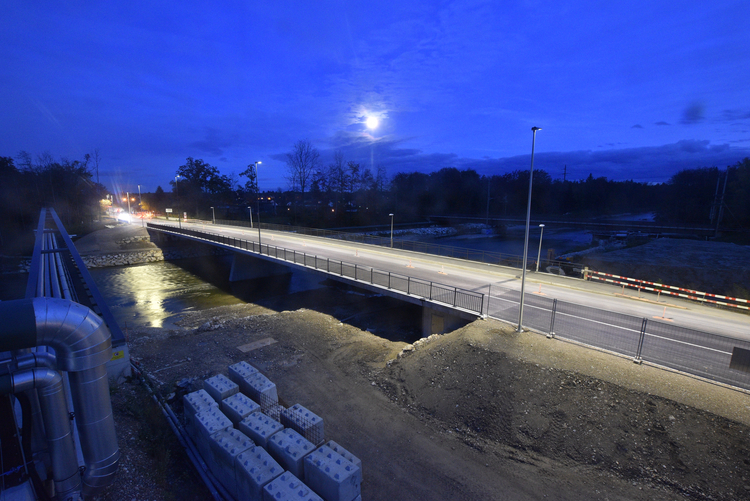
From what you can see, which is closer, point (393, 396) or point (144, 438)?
point (144, 438)

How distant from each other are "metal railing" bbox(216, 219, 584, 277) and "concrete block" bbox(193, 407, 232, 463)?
2062cm

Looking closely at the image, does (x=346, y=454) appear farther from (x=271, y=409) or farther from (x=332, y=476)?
(x=271, y=409)

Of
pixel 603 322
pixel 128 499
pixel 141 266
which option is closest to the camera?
pixel 128 499

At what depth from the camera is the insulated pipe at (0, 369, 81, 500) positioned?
4.05 m

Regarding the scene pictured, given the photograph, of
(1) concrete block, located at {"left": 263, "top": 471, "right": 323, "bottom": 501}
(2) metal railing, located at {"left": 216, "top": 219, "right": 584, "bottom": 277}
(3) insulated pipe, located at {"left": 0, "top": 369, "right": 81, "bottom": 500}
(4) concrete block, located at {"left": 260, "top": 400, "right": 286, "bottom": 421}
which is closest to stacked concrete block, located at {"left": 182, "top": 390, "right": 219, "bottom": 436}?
(4) concrete block, located at {"left": 260, "top": 400, "right": 286, "bottom": 421}

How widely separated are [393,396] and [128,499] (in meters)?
7.47

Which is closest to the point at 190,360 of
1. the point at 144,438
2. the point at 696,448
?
the point at 144,438

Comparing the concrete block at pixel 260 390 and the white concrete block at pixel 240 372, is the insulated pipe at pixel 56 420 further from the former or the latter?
the white concrete block at pixel 240 372

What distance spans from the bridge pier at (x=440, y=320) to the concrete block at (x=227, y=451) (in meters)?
10.6

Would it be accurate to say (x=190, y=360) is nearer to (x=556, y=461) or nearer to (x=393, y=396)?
(x=393, y=396)

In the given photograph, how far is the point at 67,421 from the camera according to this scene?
15.0 feet

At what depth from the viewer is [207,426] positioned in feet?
20.1

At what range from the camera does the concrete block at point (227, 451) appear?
5.61 meters

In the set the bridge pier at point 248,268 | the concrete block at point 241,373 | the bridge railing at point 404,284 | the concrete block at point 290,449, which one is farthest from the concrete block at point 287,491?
the bridge pier at point 248,268
